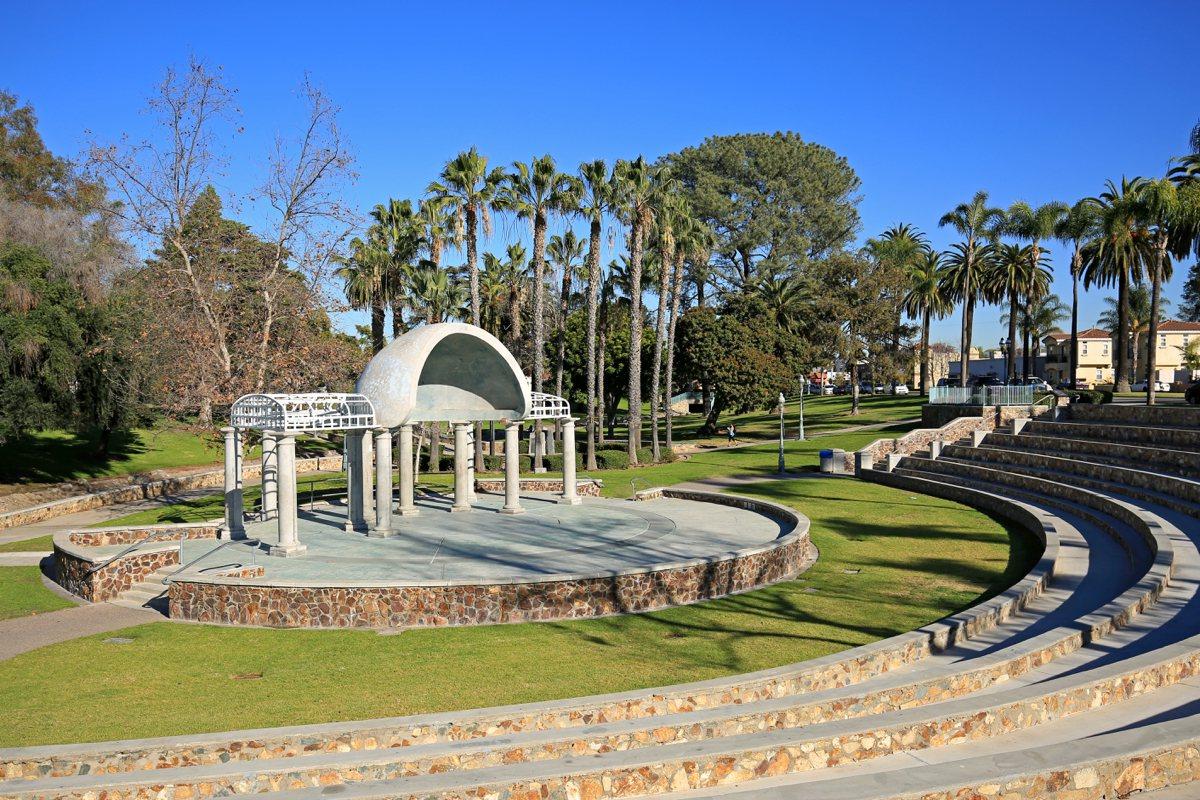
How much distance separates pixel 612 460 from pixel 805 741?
122 ft

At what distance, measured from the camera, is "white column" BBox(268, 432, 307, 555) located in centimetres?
1902

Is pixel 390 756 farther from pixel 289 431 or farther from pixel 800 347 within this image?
pixel 800 347

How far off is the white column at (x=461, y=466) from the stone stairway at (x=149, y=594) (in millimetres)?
8216

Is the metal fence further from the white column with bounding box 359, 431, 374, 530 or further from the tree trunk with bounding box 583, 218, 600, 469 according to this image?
the white column with bounding box 359, 431, 374, 530

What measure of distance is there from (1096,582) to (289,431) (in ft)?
54.0

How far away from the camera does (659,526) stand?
23312 mm

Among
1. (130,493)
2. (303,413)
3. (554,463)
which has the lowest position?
(130,493)

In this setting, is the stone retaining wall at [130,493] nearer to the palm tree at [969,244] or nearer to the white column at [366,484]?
the white column at [366,484]

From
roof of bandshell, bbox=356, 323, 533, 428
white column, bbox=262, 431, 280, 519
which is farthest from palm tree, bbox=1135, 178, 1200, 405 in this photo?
white column, bbox=262, 431, 280, 519

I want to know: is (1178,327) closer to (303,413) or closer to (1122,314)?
(1122,314)

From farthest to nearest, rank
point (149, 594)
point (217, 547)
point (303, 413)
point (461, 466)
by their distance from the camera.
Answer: point (461, 466) < point (217, 547) < point (303, 413) < point (149, 594)

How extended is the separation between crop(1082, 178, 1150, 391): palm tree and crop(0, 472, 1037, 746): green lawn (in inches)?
1294

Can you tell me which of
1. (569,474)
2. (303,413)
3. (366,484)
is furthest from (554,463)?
(303,413)

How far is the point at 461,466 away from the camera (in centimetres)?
2572
